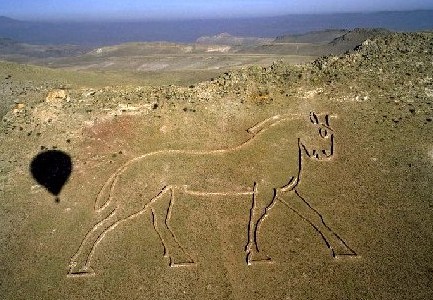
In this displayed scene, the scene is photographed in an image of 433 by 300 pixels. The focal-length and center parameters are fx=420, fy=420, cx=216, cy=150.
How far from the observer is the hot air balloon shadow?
33312 mm

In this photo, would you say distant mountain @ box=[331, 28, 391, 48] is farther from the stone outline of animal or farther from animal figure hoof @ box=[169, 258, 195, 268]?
animal figure hoof @ box=[169, 258, 195, 268]

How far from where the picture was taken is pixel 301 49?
149125 millimetres

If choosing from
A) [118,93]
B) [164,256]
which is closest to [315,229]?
[164,256]

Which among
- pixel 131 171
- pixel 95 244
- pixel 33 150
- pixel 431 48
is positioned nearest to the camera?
pixel 95 244

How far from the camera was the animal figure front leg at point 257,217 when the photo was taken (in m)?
26.2

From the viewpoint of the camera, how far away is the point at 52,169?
3481 cm

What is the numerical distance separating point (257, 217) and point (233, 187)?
Result: 357cm

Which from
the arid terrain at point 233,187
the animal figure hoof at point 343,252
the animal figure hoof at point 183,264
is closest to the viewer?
the arid terrain at point 233,187

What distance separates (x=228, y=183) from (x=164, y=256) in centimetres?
819

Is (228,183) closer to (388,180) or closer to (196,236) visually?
(196,236)

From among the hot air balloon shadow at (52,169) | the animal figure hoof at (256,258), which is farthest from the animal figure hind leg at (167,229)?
the hot air balloon shadow at (52,169)

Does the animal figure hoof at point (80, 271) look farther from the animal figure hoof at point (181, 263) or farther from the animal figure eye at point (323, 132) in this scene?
the animal figure eye at point (323, 132)

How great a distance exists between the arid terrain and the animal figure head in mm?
142

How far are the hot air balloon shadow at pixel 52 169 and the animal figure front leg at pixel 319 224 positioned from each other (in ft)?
56.9
